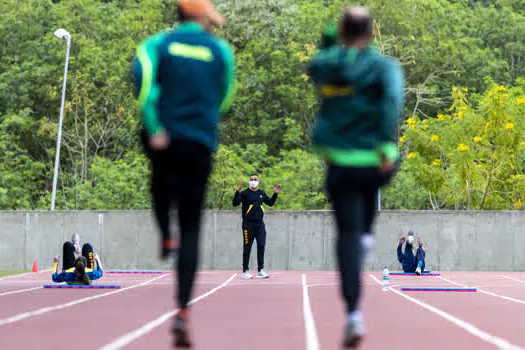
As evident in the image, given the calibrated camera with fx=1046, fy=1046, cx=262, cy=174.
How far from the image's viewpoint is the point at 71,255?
16812mm

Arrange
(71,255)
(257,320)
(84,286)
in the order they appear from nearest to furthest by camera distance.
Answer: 1. (257,320)
2. (84,286)
3. (71,255)

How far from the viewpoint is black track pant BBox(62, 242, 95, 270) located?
656 inches

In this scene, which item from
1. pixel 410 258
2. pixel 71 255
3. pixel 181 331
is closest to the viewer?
pixel 181 331

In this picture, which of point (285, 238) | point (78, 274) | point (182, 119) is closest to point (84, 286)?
point (78, 274)

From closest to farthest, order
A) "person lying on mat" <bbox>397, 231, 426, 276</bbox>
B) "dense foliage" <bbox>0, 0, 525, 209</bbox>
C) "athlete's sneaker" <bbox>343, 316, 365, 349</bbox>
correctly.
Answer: "athlete's sneaker" <bbox>343, 316, 365, 349</bbox> < "person lying on mat" <bbox>397, 231, 426, 276</bbox> < "dense foliage" <bbox>0, 0, 525, 209</bbox>

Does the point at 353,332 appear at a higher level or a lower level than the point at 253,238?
lower

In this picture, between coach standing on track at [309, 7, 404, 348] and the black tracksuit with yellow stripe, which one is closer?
coach standing on track at [309, 7, 404, 348]

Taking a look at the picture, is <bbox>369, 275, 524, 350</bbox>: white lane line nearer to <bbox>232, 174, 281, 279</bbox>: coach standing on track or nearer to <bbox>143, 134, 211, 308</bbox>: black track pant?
<bbox>143, 134, 211, 308</bbox>: black track pant

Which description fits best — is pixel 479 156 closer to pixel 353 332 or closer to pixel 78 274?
pixel 78 274

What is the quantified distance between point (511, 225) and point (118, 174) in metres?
22.4

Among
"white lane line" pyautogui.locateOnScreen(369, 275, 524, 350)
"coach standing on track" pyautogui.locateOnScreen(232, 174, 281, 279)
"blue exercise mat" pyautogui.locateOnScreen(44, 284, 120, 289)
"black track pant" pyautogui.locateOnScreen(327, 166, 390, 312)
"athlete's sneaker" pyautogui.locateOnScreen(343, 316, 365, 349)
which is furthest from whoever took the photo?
"coach standing on track" pyautogui.locateOnScreen(232, 174, 281, 279)

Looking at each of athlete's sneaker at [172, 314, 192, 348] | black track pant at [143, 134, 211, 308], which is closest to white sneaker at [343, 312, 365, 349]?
athlete's sneaker at [172, 314, 192, 348]

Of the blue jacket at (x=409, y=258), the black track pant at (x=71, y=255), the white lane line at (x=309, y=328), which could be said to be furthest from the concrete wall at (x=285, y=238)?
the white lane line at (x=309, y=328)

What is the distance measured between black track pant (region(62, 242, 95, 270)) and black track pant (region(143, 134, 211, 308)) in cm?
1032
